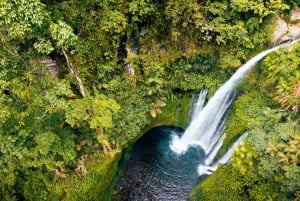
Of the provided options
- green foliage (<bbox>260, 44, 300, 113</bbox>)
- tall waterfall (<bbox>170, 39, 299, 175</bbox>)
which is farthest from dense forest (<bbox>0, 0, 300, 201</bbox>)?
tall waterfall (<bbox>170, 39, 299, 175</bbox>)

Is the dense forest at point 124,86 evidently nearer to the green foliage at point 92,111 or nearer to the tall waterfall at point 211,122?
the green foliage at point 92,111

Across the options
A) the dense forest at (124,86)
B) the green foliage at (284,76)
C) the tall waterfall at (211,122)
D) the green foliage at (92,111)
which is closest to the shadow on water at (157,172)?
the tall waterfall at (211,122)

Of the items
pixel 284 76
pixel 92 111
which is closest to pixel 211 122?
pixel 284 76

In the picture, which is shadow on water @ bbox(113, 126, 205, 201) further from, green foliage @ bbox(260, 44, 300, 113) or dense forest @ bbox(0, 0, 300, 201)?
green foliage @ bbox(260, 44, 300, 113)

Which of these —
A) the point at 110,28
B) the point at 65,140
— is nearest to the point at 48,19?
the point at 110,28

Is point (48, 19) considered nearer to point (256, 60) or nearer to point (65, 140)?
point (65, 140)

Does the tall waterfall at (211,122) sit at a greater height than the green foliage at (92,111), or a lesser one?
lesser

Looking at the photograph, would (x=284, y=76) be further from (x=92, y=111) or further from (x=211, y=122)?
(x=92, y=111)
